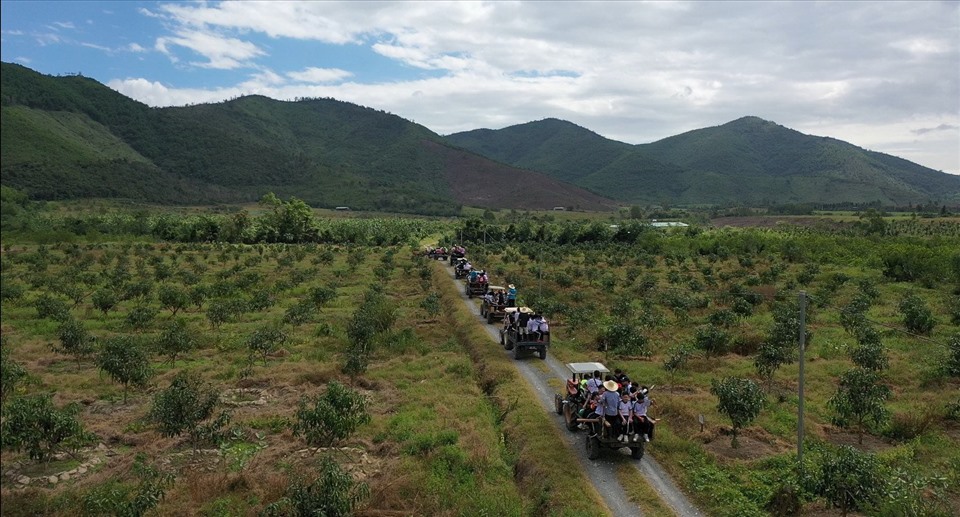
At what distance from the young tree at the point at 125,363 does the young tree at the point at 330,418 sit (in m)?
8.06

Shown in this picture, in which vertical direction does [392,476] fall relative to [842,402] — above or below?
below

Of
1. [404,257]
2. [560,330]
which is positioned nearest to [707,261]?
[404,257]

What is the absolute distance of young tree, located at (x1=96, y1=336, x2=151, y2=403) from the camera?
20094mm

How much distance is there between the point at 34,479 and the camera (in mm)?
14930

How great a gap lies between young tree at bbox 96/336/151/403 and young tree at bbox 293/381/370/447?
26.4 feet

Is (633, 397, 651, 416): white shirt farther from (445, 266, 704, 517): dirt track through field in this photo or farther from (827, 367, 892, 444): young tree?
(827, 367, 892, 444): young tree

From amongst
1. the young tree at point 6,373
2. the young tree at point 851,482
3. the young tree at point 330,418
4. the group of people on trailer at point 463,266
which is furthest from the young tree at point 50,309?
the young tree at point 851,482

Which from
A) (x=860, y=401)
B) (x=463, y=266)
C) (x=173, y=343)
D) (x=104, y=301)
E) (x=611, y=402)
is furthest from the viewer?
(x=463, y=266)

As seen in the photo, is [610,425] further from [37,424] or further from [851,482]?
[37,424]

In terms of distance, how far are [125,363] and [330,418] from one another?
9.52m

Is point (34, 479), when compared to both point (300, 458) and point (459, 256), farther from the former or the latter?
point (459, 256)

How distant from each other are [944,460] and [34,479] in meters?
24.5

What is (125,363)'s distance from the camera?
20203mm

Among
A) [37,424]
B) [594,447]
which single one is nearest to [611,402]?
[594,447]
